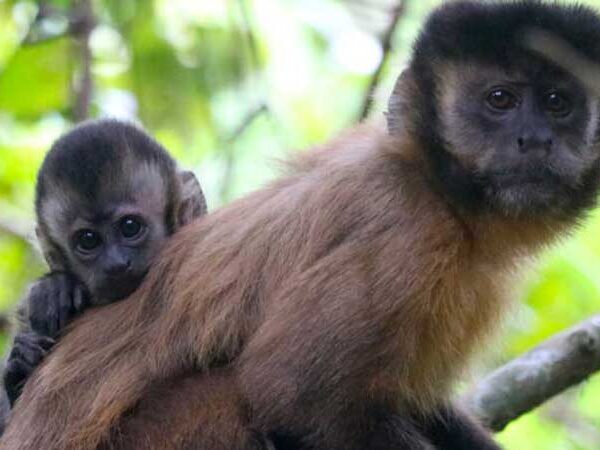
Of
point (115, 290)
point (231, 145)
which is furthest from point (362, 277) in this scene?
point (231, 145)

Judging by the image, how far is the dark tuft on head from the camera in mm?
7316

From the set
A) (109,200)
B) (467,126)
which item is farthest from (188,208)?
(467,126)

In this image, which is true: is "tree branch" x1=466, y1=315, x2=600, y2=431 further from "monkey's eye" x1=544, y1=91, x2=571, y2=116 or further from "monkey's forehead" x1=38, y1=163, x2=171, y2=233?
"monkey's forehead" x1=38, y1=163, x2=171, y2=233

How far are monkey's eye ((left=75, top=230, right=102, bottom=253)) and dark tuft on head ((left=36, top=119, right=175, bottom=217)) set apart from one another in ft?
0.60

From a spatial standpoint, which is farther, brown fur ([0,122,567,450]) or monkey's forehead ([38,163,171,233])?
monkey's forehead ([38,163,171,233])

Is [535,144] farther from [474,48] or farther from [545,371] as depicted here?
[545,371]

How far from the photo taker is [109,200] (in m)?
7.41

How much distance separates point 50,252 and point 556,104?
9.32 ft

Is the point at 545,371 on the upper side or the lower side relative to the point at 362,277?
lower

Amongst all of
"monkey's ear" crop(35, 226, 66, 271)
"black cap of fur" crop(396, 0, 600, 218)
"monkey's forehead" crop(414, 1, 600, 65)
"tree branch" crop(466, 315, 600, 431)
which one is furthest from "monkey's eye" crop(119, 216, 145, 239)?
"tree branch" crop(466, 315, 600, 431)

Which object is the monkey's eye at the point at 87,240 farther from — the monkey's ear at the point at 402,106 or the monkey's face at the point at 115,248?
the monkey's ear at the point at 402,106

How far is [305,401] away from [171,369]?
30.5 inches

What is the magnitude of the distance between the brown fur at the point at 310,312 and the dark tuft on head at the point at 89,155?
0.76 metres

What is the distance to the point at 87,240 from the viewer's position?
731cm
